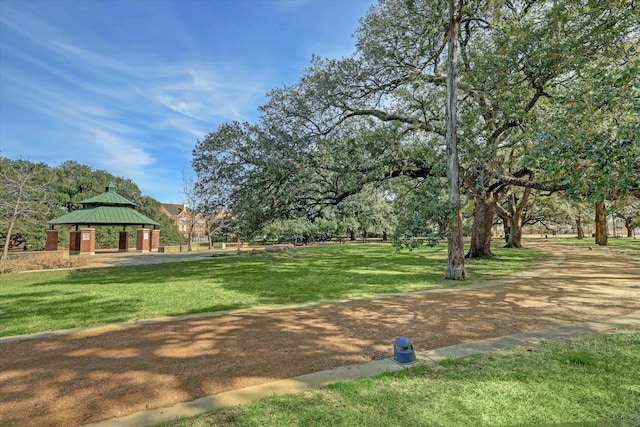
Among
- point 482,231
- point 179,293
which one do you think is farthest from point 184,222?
point 179,293

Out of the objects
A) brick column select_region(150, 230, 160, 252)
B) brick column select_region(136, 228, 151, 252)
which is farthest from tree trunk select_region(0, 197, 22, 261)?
brick column select_region(150, 230, 160, 252)

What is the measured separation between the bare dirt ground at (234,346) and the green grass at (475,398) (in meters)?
0.72

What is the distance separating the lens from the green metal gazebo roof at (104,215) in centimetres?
2684

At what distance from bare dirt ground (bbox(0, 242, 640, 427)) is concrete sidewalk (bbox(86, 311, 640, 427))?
0.59ft

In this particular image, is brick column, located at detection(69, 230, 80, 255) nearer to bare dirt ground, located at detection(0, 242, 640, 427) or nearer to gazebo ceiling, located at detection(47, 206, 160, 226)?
gazebo ceiling, located at detection(47, 206, 160, 226)

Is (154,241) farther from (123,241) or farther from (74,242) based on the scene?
(74,242)

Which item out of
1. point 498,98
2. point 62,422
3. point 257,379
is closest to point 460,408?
point 257,379

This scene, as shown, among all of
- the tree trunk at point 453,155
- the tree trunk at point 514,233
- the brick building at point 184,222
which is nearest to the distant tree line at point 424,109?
the tree trunk at point 453,155

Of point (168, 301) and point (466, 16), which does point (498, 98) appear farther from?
point (168, 301)

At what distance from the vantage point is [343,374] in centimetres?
366

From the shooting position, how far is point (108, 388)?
356 centimetres

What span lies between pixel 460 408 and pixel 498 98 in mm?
11070

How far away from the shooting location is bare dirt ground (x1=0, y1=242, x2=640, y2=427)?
132 inches

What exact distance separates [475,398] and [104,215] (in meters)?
31.9
